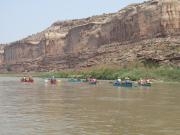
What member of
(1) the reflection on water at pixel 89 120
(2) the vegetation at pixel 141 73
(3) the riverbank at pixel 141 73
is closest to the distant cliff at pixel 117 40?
(2) the vegetation at pixel 141 73

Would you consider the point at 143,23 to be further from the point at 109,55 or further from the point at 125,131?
the point at 125,131

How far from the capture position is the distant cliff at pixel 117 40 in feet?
287

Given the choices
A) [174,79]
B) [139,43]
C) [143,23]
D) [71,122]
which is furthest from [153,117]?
[143,23]

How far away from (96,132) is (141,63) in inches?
2589

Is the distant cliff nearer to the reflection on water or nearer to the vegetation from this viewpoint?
the vegetation

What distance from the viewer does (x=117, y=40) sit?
11419 cm

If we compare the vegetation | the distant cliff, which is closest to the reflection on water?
the vegetation

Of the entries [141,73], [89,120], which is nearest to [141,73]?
[141,73]

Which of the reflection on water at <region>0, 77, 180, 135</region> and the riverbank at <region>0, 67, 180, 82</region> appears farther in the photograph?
the riverbank at <region>0, 67, 180, 82</region>

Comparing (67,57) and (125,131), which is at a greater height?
(67,57)

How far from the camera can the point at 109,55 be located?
329 ft

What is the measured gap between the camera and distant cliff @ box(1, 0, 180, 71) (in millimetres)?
87500

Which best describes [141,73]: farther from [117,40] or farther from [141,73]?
[117,40]

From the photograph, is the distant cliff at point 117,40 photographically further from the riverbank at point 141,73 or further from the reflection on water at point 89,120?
the reflection on water at point 89,120
